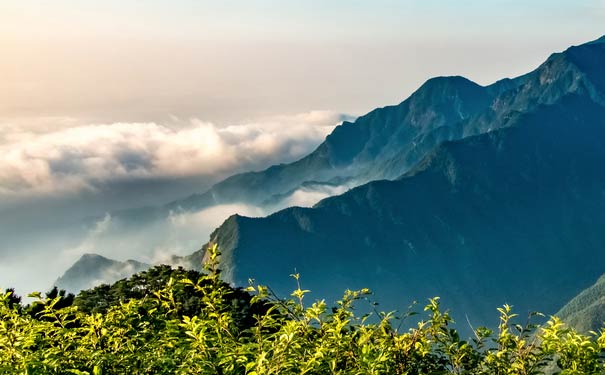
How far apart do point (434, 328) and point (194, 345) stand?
736 centimetres

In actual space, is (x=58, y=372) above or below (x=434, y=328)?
below

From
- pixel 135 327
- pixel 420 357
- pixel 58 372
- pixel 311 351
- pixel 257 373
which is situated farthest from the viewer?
pixel 135 327

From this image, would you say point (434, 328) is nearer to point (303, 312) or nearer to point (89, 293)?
point (303, 312)

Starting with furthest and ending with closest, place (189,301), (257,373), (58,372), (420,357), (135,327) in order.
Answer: (189,301) < (135,327) < (420,357) < (58,372) < (257,373)

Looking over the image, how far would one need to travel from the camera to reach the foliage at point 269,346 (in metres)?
15.8

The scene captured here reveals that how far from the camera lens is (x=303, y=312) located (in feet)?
64.4

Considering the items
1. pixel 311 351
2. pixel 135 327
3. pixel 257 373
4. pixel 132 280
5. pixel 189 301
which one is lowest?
pixel 257 373

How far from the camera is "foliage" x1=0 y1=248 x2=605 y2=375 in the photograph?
51.9ft

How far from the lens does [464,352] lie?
18875 mm

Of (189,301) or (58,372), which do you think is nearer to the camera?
(58,372)

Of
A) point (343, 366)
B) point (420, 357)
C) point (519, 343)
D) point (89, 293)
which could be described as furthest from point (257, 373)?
point (89, 293)

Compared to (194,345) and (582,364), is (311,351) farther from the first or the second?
(582,364)

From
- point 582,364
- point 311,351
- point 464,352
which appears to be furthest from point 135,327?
point 582,364

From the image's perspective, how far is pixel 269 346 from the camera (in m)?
17.1
